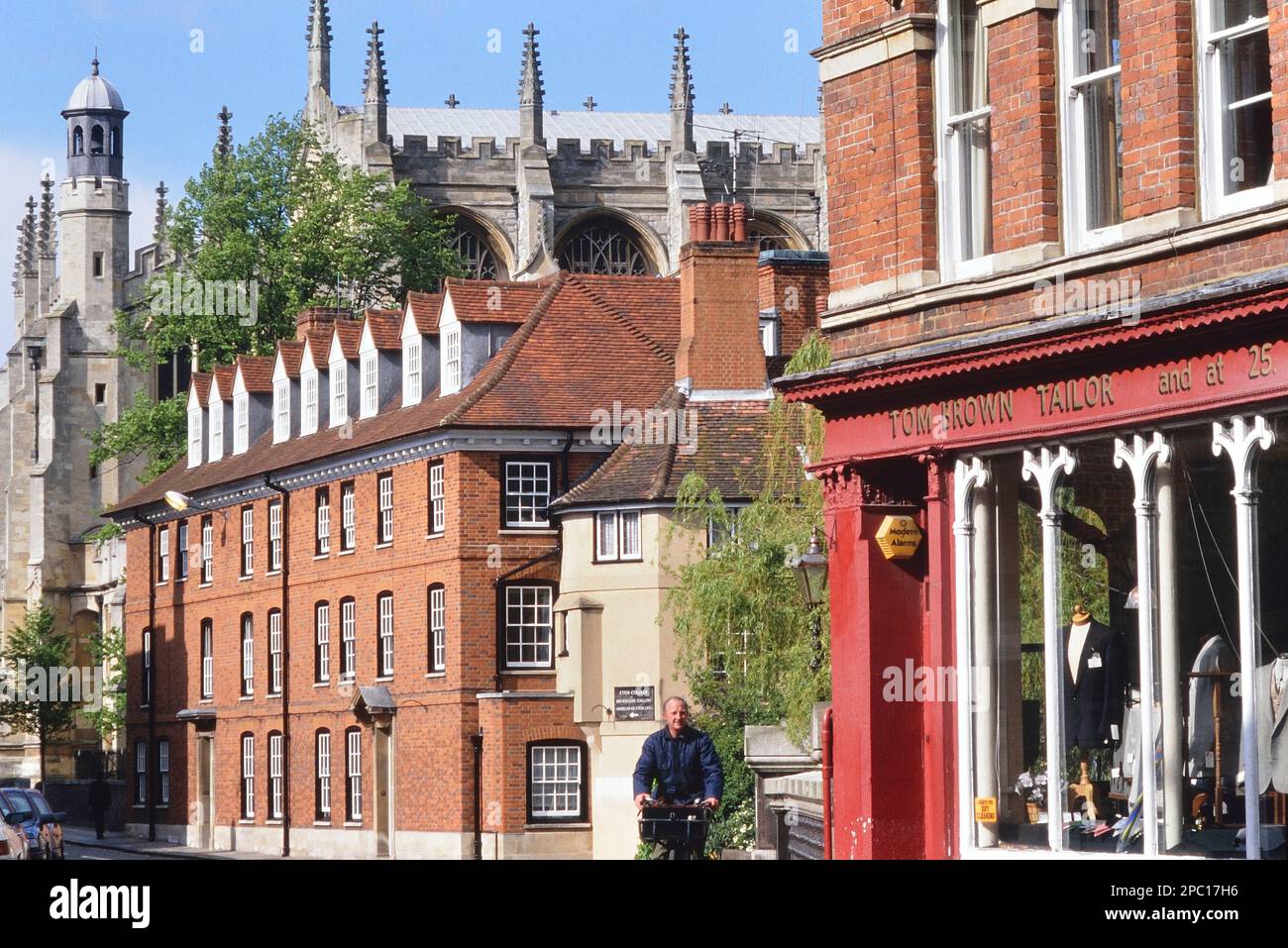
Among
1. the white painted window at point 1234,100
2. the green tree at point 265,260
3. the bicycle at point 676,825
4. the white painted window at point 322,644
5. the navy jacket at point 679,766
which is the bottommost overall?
the bicycle at point 676,825

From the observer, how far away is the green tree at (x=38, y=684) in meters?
82.2

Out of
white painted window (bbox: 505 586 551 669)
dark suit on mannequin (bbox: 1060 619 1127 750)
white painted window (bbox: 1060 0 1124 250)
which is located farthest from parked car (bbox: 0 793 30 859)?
white painted window (bbox: 1060 0 1124 250)

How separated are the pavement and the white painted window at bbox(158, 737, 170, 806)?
119cm

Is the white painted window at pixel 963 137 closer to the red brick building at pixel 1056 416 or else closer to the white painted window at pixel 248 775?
the red brick building at pixel 1056 416

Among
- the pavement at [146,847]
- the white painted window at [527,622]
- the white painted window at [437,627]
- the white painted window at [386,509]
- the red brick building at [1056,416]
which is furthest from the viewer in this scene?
the pavement at [146,847]

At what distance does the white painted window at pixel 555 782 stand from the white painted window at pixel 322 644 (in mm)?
7685

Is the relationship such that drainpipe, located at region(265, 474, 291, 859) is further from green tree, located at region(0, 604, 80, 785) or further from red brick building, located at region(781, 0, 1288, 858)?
red brick building, located at region(781, 0, 1288, 858)

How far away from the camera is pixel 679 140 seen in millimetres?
94688

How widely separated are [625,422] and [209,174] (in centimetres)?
3081

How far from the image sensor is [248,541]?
58.4 m

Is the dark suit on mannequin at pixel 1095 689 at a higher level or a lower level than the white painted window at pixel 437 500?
lower

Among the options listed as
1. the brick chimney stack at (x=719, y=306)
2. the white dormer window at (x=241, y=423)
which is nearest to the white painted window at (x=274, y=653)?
the white dormer window at (x=241, y=423)
